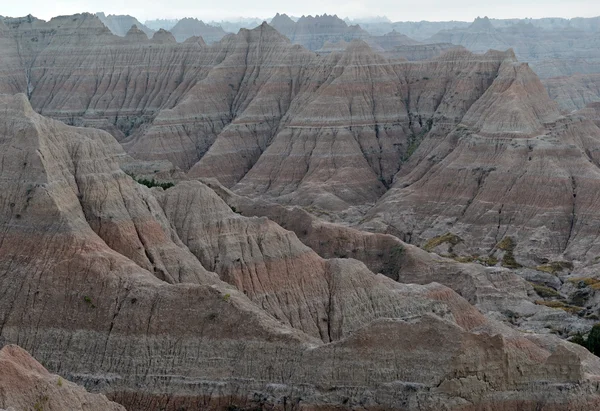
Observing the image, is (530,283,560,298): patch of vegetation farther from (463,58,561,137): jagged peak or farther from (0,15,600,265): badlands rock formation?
(463,58,561,137): jagged peak

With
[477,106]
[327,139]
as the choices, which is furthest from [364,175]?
[477,106]

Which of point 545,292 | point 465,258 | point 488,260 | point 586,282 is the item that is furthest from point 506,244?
point 545,292

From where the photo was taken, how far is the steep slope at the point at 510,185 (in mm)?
143000

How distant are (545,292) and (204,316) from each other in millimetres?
59217

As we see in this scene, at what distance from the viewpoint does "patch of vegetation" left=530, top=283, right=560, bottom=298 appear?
119 meters

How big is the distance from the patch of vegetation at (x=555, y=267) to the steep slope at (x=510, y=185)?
8.21ft

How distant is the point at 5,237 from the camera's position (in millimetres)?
75438

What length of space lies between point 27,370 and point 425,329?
80.2ft

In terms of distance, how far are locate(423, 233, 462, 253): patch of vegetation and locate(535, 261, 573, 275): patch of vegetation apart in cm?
1282

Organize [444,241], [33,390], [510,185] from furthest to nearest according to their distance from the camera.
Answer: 1. [510,185]
2. [444,241]
3. [33,390]

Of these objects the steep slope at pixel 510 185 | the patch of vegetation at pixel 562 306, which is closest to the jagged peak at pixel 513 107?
the steep slope at pixel 510 185

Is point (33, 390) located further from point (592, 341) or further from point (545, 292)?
point (545, 292)

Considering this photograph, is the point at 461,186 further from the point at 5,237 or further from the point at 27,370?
the point at 27,370

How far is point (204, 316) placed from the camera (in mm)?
70312
